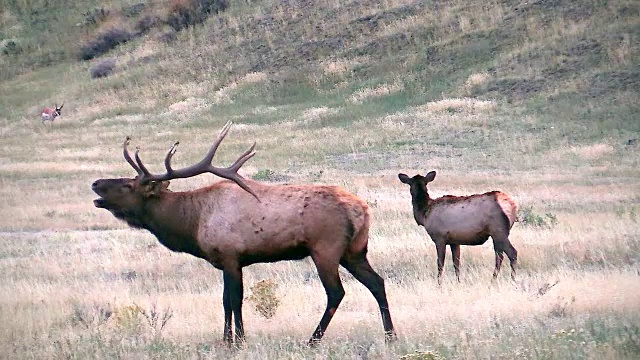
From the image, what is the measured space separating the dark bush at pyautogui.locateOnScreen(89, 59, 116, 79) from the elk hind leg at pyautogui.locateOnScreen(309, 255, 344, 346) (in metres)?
50.8

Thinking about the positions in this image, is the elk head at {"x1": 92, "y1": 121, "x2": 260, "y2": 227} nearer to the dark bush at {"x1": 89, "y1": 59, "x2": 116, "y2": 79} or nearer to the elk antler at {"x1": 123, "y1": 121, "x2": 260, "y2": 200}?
the elk antler at {"x1": 123, "y1": 121, "x2": 260, "y2": 200}

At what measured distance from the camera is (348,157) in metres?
29.7

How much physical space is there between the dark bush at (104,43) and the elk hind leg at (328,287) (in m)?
58.4

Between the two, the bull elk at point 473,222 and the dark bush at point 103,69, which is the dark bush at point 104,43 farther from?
the bull elk at point 473,222

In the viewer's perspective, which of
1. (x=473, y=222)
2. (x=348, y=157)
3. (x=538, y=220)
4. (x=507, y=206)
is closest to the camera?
(x=507, y=206)

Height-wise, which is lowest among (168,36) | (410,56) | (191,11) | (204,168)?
(204,168)

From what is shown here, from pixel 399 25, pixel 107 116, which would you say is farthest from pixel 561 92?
pixel 107 116

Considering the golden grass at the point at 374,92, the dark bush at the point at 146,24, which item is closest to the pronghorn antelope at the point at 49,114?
the golden grass at the point at 374,92

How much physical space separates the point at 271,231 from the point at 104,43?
5870cm

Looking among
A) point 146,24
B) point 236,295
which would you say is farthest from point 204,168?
point 146,24

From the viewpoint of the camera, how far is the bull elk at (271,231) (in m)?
8.12

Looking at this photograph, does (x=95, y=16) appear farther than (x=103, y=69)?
Yes

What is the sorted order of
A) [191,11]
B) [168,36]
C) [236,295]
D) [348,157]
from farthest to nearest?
[191,11] < [168,36] < [348,157] < [236,295]

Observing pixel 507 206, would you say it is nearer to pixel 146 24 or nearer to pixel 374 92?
pixel 374 92
